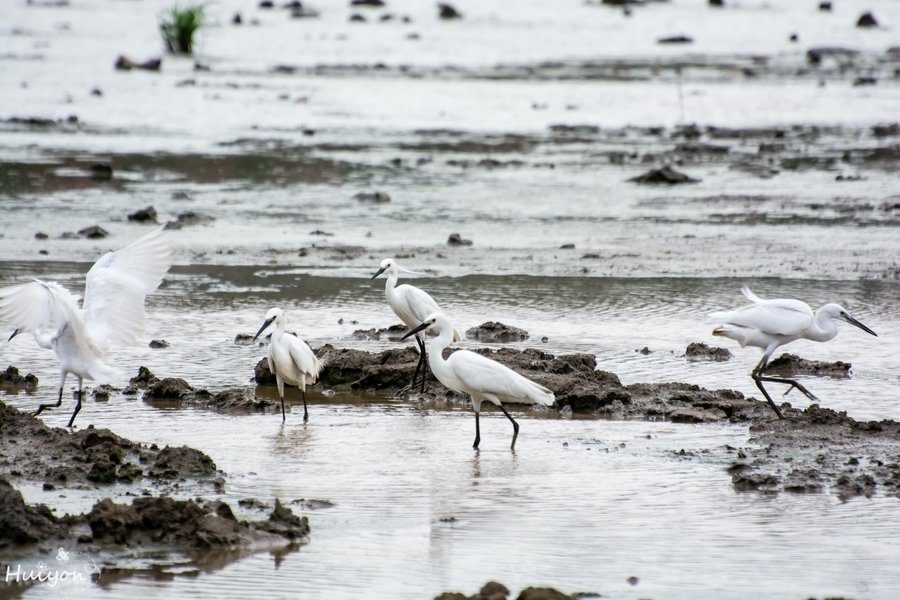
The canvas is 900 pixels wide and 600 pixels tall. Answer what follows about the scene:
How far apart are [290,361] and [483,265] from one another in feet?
18.1

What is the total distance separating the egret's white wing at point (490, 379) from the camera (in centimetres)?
852

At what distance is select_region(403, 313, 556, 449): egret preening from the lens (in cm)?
852

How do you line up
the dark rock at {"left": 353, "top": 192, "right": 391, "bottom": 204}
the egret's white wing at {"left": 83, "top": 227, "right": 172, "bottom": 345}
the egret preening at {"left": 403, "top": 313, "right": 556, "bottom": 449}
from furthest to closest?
the dark rock at {"left": 353, "top": 192, "right": 391, "bottom": 204}
the egret's white wing at {"left": 83, "top": 227, "right": 172, "bottom": 345}
the egret preening at {"left": 403, "top": 313, "right": 556, "bottom": 449}

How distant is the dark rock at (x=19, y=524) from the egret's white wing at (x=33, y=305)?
6.47 ft

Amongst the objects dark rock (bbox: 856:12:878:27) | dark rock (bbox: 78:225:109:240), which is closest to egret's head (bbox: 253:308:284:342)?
dark rock (bbox: 78:225:109:240)

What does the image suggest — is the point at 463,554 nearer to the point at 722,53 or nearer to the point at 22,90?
the point at 22,90

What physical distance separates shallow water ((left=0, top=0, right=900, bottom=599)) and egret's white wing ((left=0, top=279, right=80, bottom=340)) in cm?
94

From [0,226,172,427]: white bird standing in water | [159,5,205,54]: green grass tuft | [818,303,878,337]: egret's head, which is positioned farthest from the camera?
[159,5,205,54]: green grass tuft

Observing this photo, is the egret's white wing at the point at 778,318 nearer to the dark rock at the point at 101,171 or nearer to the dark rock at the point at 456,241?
the dark rock at the point at 456,241

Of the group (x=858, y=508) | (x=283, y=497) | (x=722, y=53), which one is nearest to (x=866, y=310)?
(x=858, y=508)

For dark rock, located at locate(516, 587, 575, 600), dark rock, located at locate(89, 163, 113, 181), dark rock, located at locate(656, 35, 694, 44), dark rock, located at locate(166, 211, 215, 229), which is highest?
dark rock, located at locate(656, 35, 694, 44)

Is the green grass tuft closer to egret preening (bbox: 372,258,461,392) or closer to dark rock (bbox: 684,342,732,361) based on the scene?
egret preening (bbox: 372,258,461,392)

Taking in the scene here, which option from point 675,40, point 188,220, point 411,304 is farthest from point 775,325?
point 675,40

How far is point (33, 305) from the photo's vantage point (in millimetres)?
8141
